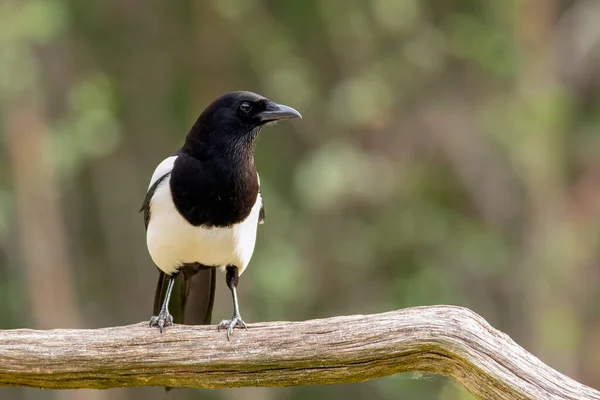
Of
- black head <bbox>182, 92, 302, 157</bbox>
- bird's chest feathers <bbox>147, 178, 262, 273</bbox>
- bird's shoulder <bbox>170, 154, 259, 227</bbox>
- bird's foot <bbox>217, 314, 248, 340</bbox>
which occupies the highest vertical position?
black head <bbox>182, 92, 302, 157</bbox>

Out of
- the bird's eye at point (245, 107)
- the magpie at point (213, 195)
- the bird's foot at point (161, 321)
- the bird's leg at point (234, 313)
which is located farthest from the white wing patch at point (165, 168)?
the bird's foot at point (161, 321)

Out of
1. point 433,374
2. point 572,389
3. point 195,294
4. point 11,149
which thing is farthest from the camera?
point 11,149

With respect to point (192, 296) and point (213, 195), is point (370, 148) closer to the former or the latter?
point (192, 296)

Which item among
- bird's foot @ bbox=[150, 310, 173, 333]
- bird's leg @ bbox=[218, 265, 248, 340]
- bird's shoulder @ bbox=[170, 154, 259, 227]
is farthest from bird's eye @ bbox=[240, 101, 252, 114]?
bird's foot @ bbox=[150, 310, 173, 333]

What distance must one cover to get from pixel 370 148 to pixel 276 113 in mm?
4334

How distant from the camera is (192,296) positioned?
414cm

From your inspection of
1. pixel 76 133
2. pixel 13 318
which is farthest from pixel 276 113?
pixel 13 318

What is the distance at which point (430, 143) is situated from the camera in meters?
8.23

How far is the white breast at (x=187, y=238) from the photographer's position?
365cm

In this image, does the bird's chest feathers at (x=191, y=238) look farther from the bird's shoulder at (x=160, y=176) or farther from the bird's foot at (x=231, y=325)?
the bird's foot at (x=231, y=325)

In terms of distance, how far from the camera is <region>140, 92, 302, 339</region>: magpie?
363 centimetres

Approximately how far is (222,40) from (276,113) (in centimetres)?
479

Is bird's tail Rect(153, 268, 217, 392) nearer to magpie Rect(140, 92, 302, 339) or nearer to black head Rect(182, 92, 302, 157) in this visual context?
magpie Rect(140, 92, 302, 339)

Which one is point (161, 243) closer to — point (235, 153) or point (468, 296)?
point (235, 153)
